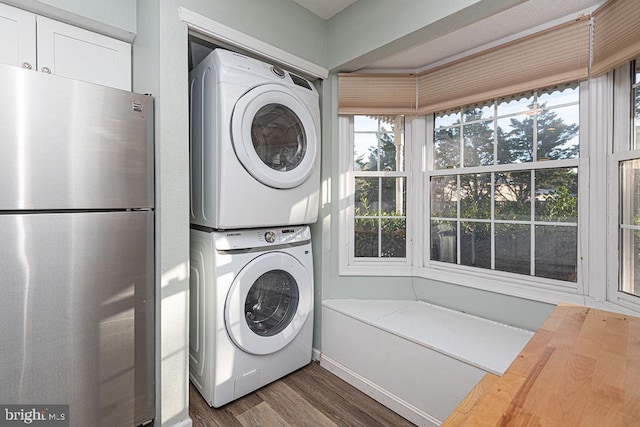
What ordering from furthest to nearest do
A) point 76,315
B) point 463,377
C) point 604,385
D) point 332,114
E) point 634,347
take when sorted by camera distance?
point 332,114, point 463,377, point 76,315, point 634,347, point 604,385


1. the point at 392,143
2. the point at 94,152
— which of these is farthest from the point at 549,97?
the point at 94,152

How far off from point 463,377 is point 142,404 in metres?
1.59

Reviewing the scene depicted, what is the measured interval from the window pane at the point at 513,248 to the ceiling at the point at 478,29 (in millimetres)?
1211

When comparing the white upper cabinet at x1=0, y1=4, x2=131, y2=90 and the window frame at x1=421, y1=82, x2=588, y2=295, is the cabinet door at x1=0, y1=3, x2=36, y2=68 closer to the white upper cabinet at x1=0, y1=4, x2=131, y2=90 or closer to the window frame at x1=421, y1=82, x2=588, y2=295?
the white upper cabinet at x1=0, y1=4, x2=131, y2=90

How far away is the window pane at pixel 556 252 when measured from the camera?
71.6 inches

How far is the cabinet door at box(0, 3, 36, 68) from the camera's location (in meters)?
1.40

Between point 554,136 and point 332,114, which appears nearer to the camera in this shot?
point 554,136

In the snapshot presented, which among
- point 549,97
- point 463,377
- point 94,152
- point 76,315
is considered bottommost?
point 463,377

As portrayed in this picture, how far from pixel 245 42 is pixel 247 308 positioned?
159 cm

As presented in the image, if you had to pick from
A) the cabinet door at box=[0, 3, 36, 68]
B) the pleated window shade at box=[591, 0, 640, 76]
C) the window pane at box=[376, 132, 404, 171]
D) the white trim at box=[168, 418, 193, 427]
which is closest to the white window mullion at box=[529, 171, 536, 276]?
the pleated window shade at box=[591, 0, 640, 76]

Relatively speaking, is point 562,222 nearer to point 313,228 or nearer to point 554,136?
point 554,136

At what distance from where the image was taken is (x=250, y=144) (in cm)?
177

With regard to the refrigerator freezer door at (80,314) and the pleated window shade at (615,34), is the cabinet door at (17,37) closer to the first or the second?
the refrigerator freezer door at (80,314)

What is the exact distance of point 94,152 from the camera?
1.39 metres
